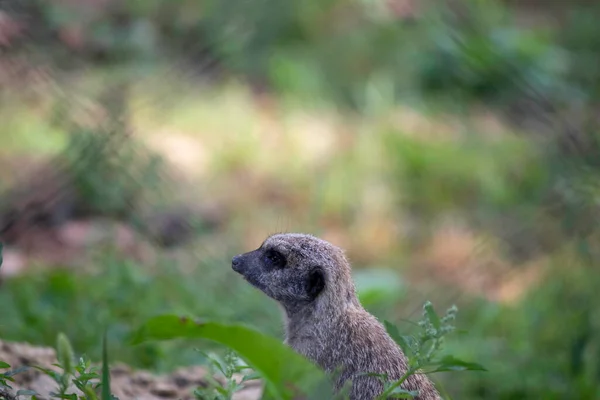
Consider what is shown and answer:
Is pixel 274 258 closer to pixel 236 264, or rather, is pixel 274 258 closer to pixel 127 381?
pixel 236 264

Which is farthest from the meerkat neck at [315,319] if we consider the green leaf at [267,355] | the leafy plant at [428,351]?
the green leaf at [267,355]

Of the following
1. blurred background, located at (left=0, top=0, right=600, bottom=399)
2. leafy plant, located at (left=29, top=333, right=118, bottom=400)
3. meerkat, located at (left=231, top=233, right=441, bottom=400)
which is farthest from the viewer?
blurred background, located at (left=0, top=0, right=600, bottom=399)

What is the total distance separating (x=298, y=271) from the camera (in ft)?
11.9

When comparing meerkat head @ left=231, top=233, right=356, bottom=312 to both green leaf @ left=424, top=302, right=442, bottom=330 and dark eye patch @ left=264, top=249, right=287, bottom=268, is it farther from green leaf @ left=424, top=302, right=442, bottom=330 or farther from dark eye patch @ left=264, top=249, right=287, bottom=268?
green leaf @ left=424, top=302, right=442, bottom=330

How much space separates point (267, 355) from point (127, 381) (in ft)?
4.37

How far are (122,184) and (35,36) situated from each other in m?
1.07

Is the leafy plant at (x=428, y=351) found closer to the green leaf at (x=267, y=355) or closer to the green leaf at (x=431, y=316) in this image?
the green leaf at (x=431, y=316)

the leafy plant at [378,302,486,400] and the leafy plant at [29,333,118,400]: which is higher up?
the leafy plant at [378,302,486,400]

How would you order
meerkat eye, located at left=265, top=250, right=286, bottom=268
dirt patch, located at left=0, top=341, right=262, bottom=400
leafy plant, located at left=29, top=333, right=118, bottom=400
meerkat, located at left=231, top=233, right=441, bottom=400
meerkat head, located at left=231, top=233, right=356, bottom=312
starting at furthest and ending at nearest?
meerkat eye, located at left=265, top=250, right=286, bottom=268 < meerkat head, located at left=231, top=233, right=356, bottom=312 < dirt patch, located at left=0, top=341, right=262, bottom=400 < meerkat, located at left=231, top=233, right=441, bottom=400 < leafy plant, located at left=29, top=333, right=118, bottom=400

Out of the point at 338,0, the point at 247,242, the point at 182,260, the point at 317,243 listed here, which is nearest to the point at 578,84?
the point at 338,0

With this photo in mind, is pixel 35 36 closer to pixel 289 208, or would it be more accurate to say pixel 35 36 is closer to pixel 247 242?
pixel 247 242

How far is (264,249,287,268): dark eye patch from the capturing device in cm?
369

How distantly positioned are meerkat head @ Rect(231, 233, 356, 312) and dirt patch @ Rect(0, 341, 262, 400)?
419 mm

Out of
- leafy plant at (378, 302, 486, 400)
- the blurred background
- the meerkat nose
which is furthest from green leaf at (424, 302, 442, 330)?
the blurred background
